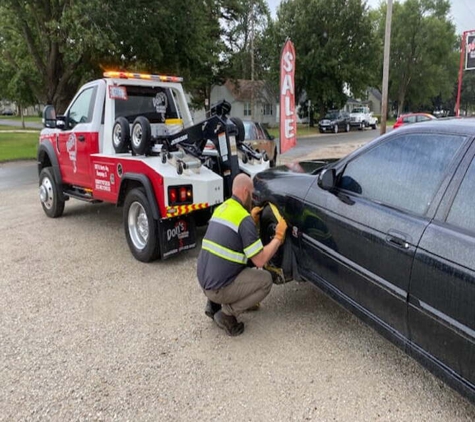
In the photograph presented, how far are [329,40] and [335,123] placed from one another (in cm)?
712

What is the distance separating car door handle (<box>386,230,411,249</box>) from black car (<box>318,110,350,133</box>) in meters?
35.0

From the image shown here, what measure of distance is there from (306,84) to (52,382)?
127 ft

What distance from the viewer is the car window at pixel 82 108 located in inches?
240

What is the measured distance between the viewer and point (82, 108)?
635 centimetres

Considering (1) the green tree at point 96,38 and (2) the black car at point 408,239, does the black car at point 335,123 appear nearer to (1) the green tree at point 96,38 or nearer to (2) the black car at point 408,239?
(1) the green tree at point 96,38

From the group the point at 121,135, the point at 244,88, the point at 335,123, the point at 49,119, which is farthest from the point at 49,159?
the point at 244,88

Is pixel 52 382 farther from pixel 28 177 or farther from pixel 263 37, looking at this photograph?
pixel 263 37

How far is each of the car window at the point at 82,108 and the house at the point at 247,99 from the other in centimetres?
3186

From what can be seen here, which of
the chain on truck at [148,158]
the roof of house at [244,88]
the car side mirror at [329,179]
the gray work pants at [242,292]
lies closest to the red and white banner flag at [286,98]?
the chain on truck at [148,158]

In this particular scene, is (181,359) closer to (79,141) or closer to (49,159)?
(79,141)

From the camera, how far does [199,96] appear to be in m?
38.6

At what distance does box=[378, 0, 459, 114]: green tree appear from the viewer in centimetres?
5244

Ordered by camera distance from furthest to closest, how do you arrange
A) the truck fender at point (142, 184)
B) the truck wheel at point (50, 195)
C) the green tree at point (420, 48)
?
the green tree at point (420, 48), the truck wheel at point (50, 195), the truck fender at point (142, 184)

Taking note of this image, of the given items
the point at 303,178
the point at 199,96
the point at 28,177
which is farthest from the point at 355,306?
the point at 199,96
